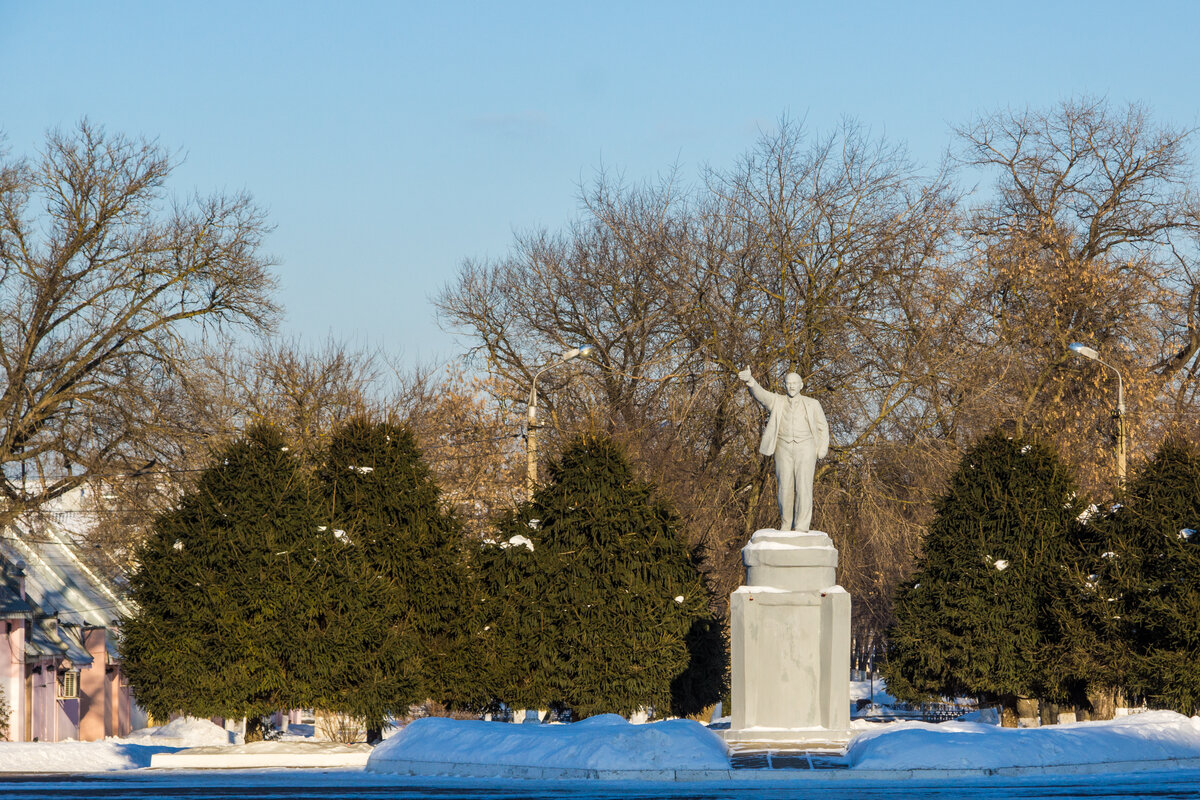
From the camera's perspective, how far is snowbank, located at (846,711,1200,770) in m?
15.8

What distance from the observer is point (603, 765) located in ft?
52.3

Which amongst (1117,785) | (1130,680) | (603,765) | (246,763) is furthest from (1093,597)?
(246,763)

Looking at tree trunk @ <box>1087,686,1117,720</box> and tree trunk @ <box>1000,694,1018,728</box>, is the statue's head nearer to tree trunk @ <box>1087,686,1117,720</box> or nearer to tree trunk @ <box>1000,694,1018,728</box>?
tree trunk @ <box>1000,694,1018,728</box>

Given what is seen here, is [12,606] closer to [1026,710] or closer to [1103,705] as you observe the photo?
[1026,710]

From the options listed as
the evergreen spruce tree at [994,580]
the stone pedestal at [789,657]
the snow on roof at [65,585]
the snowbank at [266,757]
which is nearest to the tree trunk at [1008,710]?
the evergreen spruce tree at [994,580]

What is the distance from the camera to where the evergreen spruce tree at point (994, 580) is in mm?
22859

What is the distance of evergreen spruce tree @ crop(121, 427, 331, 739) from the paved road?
159 inches

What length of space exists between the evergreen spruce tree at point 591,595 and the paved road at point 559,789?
7.27 metres

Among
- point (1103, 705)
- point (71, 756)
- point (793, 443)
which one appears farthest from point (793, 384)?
point (71, 756)

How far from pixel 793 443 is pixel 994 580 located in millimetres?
4384

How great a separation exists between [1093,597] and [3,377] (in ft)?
67.8

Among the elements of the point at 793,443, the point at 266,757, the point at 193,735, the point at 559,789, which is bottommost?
the point at 193,735

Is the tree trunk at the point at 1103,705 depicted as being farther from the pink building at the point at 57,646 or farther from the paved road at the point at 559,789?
the pink building at the point at 57,646

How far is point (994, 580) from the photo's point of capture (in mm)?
23078
